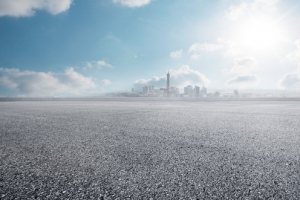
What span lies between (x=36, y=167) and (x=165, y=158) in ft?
6.34

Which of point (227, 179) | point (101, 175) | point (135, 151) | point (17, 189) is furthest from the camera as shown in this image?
point (135, 151)

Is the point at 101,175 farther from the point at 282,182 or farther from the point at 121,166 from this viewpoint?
the point at 282,182

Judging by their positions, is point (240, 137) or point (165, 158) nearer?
point (165, 158)

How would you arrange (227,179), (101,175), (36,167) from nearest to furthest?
(227,179)
(101,175)
(36,167)

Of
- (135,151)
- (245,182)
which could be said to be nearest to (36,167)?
(135,151)

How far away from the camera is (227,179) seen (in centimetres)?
221

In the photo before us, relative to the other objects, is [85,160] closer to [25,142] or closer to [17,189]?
[17,189]

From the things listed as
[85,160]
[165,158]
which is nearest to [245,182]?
[165,158]

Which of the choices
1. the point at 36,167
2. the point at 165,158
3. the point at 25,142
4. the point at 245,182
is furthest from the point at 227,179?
the point at 25,142

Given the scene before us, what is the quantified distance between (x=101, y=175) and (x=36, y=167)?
108cm

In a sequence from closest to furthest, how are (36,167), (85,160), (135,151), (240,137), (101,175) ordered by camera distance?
(101,175) < (36,167) < (85,160) < (135,151) < (240,137)

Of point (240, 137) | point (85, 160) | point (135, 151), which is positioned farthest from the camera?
point (240, 137)

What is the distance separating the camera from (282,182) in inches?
83.9

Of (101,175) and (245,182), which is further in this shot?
(101,175)
